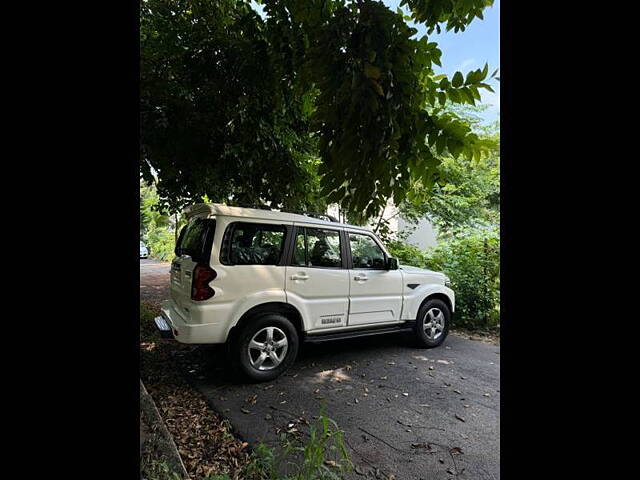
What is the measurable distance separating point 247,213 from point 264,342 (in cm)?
154

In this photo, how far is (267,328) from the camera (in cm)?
423

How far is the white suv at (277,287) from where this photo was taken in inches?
159

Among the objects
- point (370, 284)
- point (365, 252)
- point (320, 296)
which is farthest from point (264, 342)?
point (365, 252)

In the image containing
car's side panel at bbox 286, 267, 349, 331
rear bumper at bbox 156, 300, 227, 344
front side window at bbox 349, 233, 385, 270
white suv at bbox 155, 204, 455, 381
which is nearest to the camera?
rear bumper at bbox 156, 300, 227, 344

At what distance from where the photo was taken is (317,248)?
15.9 feet

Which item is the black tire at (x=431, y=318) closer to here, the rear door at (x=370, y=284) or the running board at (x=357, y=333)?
the running board at (x=357, y=333)

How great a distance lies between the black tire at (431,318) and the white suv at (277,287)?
25mm

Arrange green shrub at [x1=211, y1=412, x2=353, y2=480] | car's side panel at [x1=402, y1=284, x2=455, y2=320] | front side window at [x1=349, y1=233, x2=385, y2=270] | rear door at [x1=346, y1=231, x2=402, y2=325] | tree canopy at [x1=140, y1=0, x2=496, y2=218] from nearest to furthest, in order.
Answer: tree canopy at [x1=140, y1=0, x2=496, y2=218], green shrub at [x1=211, y1=412, x2=353, y2=480], rear door at [x1=346, y1=231, x2=402, y2=325], front side window at [x1=349, y1=233, x2=385, y2=270], car's side panel at [x1=402, y1=284, x2=455, y2=320]

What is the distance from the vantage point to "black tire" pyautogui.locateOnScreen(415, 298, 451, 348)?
5586 mm

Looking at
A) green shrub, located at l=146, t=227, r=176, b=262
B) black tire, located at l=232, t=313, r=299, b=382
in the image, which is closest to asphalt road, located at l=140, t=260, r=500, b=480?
black tire, located at l=232, t=313, r=299, b=382

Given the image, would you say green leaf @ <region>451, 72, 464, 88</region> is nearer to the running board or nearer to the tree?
the running board

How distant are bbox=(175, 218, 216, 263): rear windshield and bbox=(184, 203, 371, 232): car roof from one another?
107 millimetres
